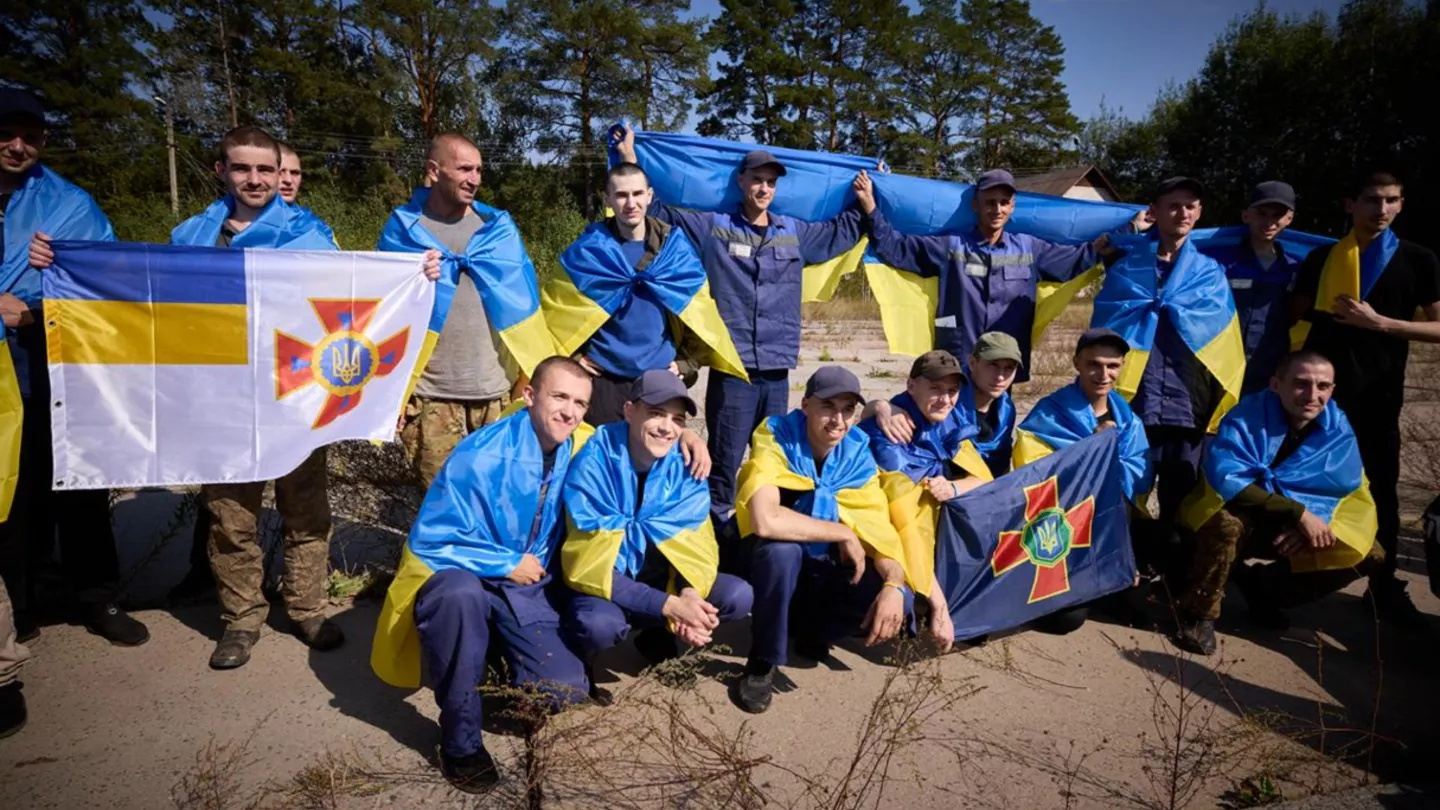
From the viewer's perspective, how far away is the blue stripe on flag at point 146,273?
3.39m

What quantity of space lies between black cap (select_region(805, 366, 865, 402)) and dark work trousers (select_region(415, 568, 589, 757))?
153 cm

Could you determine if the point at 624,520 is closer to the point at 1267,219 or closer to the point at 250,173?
the point at 250,173

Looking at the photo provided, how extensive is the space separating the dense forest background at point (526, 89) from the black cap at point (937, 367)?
65.9ft

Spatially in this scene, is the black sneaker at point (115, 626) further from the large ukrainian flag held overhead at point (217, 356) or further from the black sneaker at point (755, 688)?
the black sneaker at point (755, 688)

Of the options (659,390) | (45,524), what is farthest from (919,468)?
(45,524)

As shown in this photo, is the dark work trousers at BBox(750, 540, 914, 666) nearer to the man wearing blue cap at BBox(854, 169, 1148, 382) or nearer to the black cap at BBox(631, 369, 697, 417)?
the black cap at BBox(631, 369, 697, 417)

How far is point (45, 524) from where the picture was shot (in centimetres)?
412

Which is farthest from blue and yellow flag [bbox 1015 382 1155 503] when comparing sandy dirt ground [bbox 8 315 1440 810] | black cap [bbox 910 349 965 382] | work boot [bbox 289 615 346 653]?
work boot [bbox 289 615 346 653]

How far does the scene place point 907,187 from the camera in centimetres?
512

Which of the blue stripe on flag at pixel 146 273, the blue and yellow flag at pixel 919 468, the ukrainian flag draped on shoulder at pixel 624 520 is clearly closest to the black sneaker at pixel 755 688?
the ukrainian flag draped on shoulder at pixel 624 520

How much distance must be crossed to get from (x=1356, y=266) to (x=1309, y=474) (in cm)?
127

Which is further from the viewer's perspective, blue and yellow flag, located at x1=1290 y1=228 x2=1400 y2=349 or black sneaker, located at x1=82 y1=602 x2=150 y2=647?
blue and yellow flag, located at x1=1290 y1=228 x2=1400 y2=349

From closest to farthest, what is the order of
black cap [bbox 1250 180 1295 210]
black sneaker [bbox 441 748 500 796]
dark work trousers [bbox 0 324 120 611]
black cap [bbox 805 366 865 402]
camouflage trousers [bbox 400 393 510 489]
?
black sneaker [bbox 441 748 500 796] → black cap [bbox 805 366 865 402] → dark work trousers [bbox 0 324 120 611] → camouflage trousers [bbox 400 393 510 489] → black cap [bbox 1250 180 1295 210]

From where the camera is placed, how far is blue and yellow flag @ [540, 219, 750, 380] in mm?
4246
